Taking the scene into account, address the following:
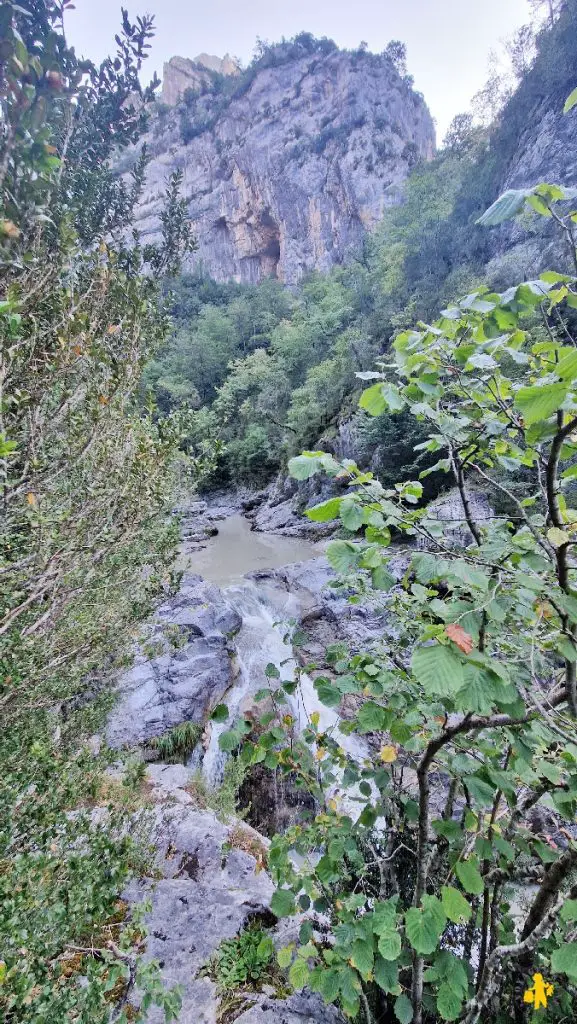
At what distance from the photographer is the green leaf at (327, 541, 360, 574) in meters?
1.19

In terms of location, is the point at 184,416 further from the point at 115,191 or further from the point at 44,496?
the point at 115,191

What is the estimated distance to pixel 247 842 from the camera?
4066 millimetres

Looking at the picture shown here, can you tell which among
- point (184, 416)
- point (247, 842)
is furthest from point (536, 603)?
point (247, 842)

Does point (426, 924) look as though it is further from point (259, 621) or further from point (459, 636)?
point (259, 621)

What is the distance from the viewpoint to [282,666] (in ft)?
6.97

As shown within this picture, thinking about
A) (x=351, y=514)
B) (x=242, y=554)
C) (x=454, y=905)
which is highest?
(x=351, y=514)

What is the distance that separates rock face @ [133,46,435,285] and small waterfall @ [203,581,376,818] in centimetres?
4703

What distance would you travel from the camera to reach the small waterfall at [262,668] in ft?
21.4

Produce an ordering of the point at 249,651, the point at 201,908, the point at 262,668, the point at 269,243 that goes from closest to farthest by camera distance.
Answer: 1. the point at 201,908
2. the point at 262,668
3. the point at 249,651
4. the point at 269,243

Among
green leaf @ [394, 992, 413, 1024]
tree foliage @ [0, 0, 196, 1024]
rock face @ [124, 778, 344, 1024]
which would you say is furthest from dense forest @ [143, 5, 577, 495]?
green leaf @ [394, 992, 413, 1024]

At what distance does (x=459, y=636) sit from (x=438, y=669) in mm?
133

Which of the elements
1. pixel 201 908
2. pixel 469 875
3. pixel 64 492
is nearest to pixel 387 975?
pixel 469 875

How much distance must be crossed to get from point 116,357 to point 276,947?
405 centimetres

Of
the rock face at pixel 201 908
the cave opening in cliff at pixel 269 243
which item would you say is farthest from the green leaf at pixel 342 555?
the cave opening in cliff at pixel 269 243
